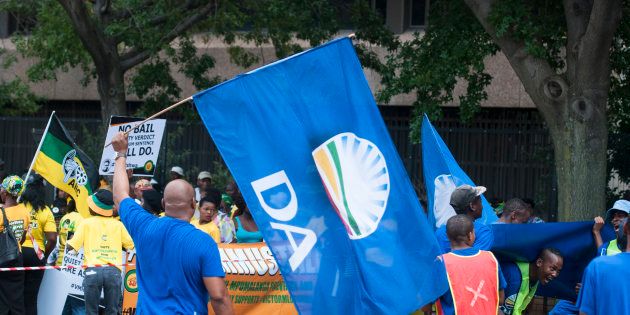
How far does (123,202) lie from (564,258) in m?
4.22

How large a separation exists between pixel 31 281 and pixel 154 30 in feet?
23.1

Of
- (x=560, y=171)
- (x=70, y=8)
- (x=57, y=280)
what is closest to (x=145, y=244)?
(x=57, y=280)

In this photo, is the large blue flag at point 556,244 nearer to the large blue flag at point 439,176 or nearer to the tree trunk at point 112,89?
the large blue flag at point 439,176

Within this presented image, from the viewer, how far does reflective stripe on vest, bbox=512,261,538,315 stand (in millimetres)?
7938

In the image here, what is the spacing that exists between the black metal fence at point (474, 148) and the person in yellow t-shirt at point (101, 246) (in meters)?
6.01

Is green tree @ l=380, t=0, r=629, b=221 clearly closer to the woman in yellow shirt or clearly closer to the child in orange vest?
the woman in yellow shirt

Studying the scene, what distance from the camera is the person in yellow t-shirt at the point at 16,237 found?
1070 centimetres

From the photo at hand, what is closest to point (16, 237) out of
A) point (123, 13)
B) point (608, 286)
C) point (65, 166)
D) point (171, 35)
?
point (65, 166)

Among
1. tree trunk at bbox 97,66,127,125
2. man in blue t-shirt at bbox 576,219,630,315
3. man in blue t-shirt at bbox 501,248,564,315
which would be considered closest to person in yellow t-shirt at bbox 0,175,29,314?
man in blue t-shirt at bbox 501,248,564,315

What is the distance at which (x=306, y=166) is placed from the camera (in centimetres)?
634

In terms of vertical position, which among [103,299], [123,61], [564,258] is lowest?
[103,299]

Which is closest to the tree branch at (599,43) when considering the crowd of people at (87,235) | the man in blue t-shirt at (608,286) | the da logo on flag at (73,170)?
the crowd of people at (87,235)

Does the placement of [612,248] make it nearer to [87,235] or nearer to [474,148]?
[87,235]

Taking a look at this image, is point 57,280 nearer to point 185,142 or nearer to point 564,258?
point 564,258
